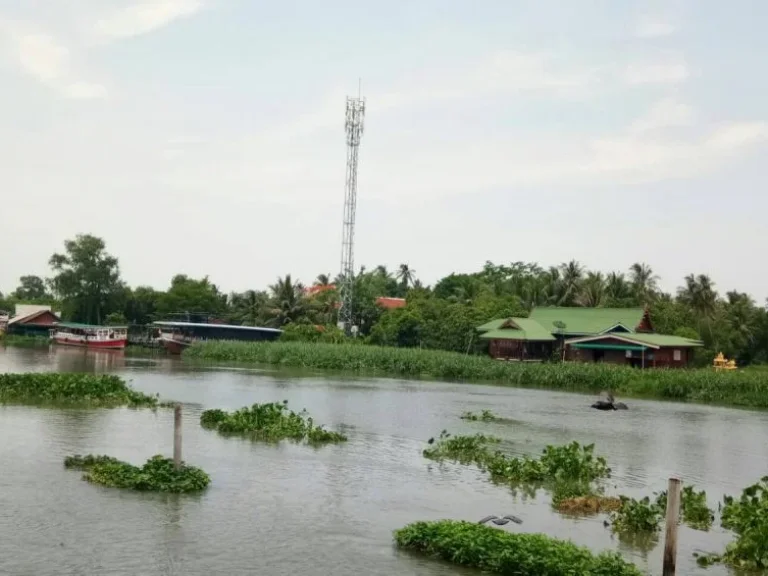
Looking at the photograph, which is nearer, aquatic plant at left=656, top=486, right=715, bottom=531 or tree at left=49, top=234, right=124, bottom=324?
aquatic plant at left=656, top=486, right=715, bottom=531

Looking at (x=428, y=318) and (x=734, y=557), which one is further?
(x=428, y=318)

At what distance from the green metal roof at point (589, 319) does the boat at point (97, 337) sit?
3847 centimetres

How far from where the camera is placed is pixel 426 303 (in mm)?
69875

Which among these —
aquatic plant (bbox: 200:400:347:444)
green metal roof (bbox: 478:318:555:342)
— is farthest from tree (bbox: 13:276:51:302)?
aquatic plant (bbox: 200:400:347:444)

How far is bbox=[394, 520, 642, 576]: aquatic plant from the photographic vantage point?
11359 millimetres

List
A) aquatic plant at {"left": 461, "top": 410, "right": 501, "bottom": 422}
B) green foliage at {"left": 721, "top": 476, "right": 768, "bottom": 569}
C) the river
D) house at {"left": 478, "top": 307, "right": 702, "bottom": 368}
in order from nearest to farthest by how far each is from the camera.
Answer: the river → green foliage at {"left": 721, "top": 476, "right": 768, "bottom": 569} → aquatic plant at {"left": 461, "top": 410, "right": 501, "bottom": 422} → house at {"left": 478, "top": 307, "right": 702, "bottom": 368}

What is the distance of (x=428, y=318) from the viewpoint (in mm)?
67938

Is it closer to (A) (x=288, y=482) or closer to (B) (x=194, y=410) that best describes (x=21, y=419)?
(B) (x=194, y=410)

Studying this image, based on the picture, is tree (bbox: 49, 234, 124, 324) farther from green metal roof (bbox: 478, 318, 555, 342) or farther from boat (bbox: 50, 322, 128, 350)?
green metal roof (bbox: 478, 318, 555, 342)

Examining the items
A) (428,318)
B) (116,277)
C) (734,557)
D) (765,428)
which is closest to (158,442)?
(734,557)

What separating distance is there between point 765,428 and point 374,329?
4132 cm

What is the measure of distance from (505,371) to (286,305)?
28706mm

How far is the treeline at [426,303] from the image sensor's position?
66500 millimetres

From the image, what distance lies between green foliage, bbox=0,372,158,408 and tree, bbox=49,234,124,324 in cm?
5934
